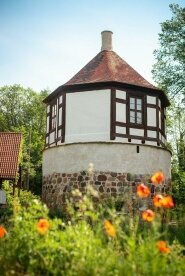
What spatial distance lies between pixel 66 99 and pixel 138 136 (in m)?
3.71

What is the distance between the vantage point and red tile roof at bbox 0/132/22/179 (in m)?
20.6

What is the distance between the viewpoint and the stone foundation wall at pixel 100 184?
52.0 feet

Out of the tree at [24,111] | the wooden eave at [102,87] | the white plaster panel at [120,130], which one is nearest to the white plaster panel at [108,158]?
the white plaster panel at [120,130]

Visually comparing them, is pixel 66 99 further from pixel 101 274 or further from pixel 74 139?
pixel 101 274

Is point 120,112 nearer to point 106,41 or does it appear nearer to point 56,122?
point 56,122

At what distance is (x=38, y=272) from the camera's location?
426 centimetres

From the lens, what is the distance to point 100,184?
15.9 m

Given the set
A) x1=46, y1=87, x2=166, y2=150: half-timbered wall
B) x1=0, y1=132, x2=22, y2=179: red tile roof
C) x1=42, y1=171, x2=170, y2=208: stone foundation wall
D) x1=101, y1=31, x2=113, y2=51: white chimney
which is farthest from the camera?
x1=0, y1=132, x2=22, y2=179: red tile roof

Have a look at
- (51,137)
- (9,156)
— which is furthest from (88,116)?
(9,156)

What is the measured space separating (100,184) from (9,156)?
7964mm

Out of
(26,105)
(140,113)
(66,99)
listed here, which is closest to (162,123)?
(140,113)

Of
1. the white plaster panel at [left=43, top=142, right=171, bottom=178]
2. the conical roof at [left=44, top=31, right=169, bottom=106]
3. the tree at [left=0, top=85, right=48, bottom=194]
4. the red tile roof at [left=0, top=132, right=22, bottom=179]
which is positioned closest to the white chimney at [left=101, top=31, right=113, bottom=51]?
the conical roof at [left=44, top=31, right=169, bottom=106]

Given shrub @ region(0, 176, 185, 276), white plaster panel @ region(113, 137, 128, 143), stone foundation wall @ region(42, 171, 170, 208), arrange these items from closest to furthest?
shrub @ region(0, 176, 185, 276)
stone foundation wall @ region(42, 171, 170, 208)
white plaster panel @ region(113, 137, 128, 143)

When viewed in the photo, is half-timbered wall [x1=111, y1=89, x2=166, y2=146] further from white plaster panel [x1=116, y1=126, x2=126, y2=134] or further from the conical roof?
the conical roof
